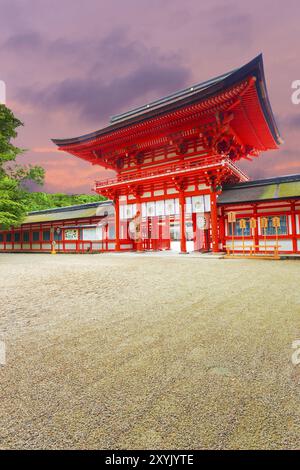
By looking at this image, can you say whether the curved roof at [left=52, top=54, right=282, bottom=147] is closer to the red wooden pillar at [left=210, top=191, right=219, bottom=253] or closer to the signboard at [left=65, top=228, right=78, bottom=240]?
the red wooden pillar at [left=210, top=191, right=219, bottom=253]

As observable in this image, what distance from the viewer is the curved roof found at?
12484 millimetres

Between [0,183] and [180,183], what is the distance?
45.5 ft

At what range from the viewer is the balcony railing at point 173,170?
15109 mm

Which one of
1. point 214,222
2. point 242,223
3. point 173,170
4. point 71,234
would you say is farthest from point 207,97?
point 71,234

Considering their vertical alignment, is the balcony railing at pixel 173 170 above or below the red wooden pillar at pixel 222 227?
above

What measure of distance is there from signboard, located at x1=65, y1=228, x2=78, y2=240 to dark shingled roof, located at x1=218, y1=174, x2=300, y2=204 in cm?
1430

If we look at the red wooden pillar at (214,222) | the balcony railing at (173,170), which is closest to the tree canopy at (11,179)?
the balcony railing at (173,170)

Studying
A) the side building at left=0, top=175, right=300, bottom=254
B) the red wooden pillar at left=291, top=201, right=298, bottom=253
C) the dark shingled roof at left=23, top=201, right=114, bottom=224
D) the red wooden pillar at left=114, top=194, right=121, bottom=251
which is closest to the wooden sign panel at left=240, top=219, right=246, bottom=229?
the side building at left=0, top=175, right=300, bottom=254

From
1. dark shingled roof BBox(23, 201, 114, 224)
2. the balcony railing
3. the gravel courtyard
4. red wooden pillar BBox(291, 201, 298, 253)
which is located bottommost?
the gravel courtyard

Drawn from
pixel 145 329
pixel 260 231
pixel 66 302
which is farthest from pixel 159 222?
pixel 145 329

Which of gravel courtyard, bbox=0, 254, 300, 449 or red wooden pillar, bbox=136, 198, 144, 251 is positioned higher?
red wooden pillar, bbox=136, 198, 144, 251

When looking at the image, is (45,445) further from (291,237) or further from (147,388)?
(291,237)

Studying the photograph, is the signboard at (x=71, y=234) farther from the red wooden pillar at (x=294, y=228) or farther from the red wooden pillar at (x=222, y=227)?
the red wooden pillar at (x=294, y=228)

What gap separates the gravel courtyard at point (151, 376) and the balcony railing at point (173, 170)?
1214 centimetres
